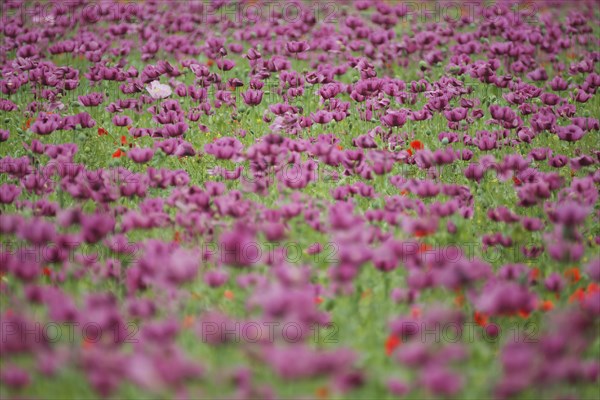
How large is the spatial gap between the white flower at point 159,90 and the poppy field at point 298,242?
0.06ft

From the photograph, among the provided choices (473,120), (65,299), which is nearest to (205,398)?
(65,299)

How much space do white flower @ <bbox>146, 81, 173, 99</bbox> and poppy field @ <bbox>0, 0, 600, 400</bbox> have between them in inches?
0.7

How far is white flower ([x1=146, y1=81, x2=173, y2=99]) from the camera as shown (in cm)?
683

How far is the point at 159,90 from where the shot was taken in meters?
6.90

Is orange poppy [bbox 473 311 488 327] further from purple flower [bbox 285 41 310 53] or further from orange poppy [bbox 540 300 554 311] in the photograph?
purple flower [bbox 285 41 310 53]

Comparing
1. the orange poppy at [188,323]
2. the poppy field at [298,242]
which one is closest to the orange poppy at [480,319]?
the poppy field at [298,242]

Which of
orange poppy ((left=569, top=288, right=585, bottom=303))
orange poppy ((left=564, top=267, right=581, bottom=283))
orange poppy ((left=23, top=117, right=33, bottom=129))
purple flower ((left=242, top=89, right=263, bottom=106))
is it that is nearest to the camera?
orange poppy ((left=569, top=288, right=585, bottom=303))

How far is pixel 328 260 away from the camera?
4027 millimetres

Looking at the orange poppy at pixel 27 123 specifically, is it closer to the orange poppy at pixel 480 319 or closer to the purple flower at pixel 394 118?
the purple flower at pixel 394 118

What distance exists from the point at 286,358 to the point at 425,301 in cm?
161

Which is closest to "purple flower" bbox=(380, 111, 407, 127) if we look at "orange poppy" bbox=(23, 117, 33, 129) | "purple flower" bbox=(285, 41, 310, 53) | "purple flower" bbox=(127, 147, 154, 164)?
"purple flower" bbox=(285, 41, 310, 53)

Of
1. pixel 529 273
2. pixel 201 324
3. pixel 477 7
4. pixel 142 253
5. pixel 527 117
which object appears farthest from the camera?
pixel 477 7

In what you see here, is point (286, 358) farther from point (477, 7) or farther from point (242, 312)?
point (477, 7)

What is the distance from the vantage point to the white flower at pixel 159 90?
269 inches
